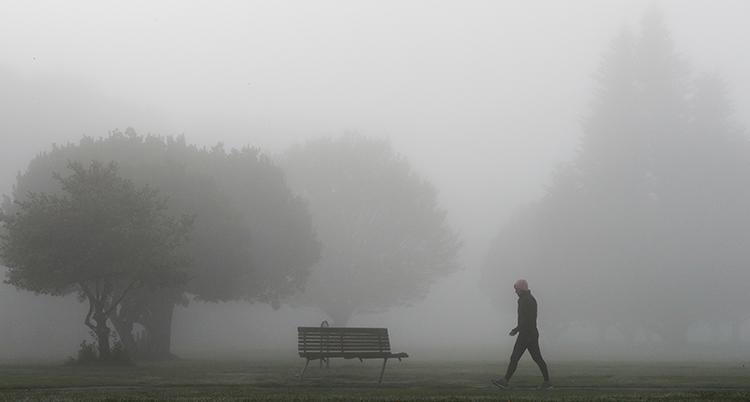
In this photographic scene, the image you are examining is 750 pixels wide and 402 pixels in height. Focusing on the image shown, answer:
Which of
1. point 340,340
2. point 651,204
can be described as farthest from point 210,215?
point 651,204

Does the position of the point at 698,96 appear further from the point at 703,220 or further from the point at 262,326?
the point at 262,326

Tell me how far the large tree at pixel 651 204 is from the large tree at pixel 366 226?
30.8 feet

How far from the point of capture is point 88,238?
27.1m

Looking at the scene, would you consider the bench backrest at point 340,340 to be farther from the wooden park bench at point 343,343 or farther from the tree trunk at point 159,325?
the tree trunk at point 159,325

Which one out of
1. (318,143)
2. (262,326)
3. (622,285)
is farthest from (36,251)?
(262,326)

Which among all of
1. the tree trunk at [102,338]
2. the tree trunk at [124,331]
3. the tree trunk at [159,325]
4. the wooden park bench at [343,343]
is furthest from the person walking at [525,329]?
the tree trunk at [159,325]

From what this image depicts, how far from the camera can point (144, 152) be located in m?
39.6

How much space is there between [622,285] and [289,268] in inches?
932

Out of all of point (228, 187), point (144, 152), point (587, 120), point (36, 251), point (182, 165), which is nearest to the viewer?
point (36, 251)

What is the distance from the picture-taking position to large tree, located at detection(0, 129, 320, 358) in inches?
1428

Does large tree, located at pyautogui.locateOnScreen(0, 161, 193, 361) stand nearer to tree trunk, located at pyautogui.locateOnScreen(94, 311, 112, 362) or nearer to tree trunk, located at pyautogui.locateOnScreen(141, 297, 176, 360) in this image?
tree trunk, located at pyautogui.locateOnScreen(94, 311, 112, 362)

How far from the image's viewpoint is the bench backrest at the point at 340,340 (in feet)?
60.6

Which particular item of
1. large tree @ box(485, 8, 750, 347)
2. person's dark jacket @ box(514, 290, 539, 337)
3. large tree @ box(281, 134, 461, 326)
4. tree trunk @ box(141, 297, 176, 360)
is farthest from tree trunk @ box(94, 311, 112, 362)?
large tree @ box(485, 8, 750, 347)

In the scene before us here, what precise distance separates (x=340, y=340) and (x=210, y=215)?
19636 millimetres
